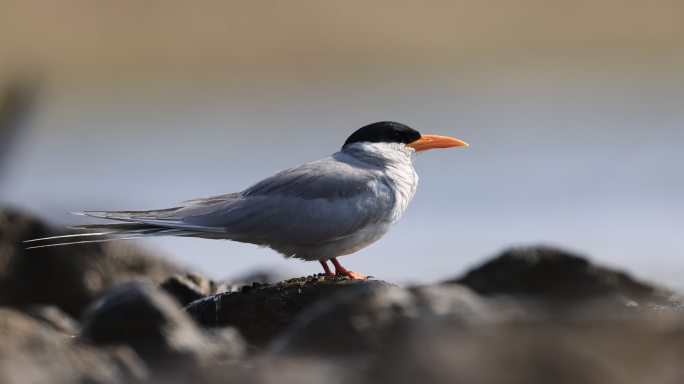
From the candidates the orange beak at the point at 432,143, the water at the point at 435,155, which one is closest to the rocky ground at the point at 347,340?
the orange beak at the point at 432,143

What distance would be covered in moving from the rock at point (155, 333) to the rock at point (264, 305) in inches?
37.9

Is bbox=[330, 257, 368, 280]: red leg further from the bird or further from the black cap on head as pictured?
the black cap on head

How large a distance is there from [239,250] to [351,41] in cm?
823

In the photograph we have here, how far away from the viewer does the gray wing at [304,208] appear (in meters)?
6.73

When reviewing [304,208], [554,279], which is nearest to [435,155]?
[304,208]

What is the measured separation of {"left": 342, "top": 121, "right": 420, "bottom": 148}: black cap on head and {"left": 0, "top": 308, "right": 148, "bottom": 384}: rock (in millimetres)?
3639

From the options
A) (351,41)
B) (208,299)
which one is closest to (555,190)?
(351,41)

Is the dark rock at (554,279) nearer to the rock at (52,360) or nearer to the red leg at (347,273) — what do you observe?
the red leg at (347,273)

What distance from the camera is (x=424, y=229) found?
13711mm

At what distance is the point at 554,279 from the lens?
253 inches

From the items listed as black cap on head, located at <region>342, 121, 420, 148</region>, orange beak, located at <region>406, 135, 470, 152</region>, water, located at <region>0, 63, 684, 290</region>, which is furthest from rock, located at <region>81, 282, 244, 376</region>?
water, located at <region>0, 63, 684, 290</region>

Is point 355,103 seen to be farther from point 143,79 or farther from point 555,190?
point 555,190

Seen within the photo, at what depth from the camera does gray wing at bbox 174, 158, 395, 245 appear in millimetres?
6727

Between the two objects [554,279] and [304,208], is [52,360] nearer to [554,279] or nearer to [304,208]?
[304,208]
